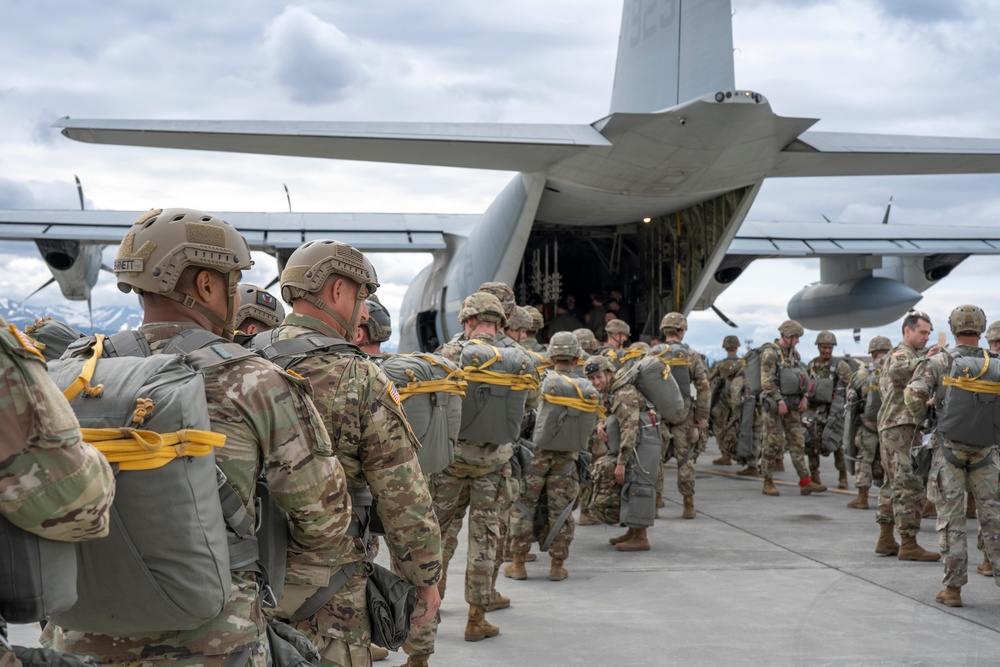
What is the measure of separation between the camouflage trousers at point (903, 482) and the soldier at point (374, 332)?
436 centimetres

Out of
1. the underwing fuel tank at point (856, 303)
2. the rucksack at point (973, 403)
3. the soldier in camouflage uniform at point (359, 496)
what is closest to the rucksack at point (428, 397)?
the soldier in camouflage uniform at point (359, 496)

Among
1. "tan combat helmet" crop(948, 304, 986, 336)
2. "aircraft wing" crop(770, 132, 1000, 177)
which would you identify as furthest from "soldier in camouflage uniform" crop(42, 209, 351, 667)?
"aircraft wing" crop(770, 132, 1000, 177)

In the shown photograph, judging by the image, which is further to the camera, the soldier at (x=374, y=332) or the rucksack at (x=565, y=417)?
the rucksack at (x=565, y=417)

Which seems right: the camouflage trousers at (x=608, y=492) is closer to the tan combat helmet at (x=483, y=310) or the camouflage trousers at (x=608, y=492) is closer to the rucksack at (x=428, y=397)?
the tan combat helmet at (x=483, y=310)

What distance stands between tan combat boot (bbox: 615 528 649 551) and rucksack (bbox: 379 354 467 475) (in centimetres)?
Result: 372

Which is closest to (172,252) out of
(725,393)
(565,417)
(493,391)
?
(493,391)

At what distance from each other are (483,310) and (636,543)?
10.2 ft

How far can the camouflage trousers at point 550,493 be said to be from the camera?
6523 mm

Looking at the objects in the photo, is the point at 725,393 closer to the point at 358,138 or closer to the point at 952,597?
the point at 358,138

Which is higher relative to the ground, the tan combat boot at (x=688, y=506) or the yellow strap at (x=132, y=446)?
the yellow strap at (x=132, y=446)

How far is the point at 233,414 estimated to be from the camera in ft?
7.17

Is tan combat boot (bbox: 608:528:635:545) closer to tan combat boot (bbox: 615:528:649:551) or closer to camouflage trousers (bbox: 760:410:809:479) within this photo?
tan combat boot (bbox: 615:528:649:551)

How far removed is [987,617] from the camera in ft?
18.3

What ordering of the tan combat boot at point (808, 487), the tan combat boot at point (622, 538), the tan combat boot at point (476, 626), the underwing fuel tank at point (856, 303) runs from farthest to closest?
1. the underwing fuel tank at point (856, 303)
2. the tan combat boot at point (808, 487)
3. the tan combat boot at point (622, 538)
4. the tan combat boot at point (476, 626)
